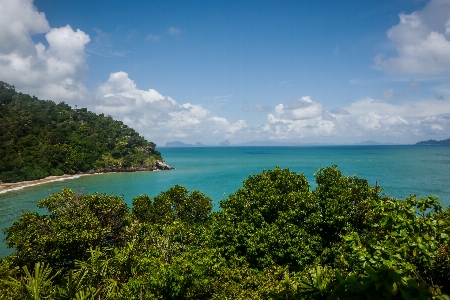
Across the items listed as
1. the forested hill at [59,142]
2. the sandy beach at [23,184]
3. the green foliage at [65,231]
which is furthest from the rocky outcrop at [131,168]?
the green foliage at [65,231]

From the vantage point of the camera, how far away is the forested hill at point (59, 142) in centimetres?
7344

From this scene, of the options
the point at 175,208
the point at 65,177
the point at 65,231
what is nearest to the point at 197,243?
the point at 65,231

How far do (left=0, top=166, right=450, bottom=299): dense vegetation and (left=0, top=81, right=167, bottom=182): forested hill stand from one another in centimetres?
6487

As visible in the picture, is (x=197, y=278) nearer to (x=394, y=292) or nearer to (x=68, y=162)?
(x=394, y=292)

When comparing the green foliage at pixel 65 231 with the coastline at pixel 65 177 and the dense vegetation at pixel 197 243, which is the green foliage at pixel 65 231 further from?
the coastline at pixel 65 177

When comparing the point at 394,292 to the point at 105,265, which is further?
the point at 105,265

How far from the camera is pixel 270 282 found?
11.0m

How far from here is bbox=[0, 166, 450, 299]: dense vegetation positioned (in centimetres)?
1034

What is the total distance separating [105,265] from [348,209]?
1315 cm

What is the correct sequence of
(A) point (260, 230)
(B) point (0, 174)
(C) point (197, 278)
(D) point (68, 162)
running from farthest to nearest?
(D) point (68, 162), (B) point (0, 174), (A) point (260, 230), (C) point (197, 278)

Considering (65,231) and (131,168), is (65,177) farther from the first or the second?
(65,231)

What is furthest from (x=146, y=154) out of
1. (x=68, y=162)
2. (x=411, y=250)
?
(x=411, y=250)

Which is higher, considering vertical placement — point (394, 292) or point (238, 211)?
point (394, 292)

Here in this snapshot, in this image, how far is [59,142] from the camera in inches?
3369
